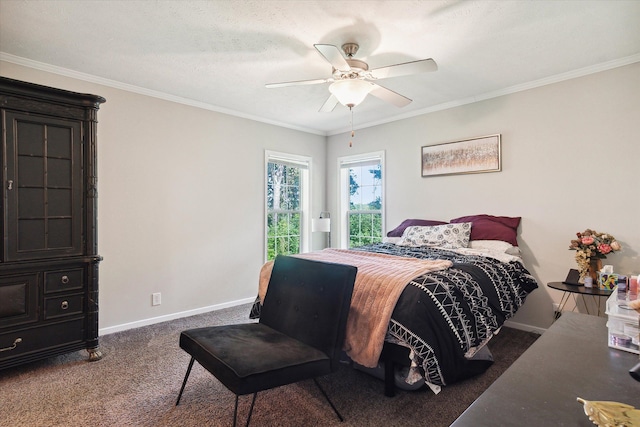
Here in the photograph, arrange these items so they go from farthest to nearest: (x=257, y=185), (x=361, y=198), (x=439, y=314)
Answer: (x=361, y=198), (x=257, y=185), (x=439, y=314)

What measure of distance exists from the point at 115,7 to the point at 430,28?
6.67ft

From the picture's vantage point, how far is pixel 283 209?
4898 mm

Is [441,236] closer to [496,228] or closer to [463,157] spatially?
[496,228]

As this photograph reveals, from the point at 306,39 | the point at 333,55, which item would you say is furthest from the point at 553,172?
the point at 306,39

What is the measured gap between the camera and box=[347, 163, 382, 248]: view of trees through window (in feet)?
15.7

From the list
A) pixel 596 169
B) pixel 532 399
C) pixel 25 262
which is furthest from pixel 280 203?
pixel 532 399

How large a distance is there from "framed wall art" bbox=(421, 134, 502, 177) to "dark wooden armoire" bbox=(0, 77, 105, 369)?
11.1ft

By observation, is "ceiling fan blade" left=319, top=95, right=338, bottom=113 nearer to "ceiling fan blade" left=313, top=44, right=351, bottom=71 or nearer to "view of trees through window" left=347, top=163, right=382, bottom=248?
"ceiling fan blade" left=313, top=44, right=351, bottom=71

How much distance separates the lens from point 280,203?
16.0ft

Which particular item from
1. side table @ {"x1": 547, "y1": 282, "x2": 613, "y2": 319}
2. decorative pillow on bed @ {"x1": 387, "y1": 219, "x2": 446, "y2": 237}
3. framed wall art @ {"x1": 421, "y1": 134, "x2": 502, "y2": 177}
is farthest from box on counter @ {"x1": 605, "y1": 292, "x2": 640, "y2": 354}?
decorative pillow on bed @ {"x1": 387, "y1": 219, "x2": 446, "y2": 237}

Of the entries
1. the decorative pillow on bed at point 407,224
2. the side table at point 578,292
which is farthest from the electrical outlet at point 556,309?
the decorative pillow on bed at point 407,224

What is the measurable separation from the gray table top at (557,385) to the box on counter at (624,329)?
2 centimetres

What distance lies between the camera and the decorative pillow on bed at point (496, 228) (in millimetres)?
3332

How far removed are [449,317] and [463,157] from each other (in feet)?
7.73
